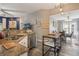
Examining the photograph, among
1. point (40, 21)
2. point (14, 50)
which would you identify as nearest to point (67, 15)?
point (40, 21)

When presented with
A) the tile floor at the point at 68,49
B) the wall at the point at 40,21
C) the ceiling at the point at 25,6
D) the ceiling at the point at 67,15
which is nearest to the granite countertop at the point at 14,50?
the tile floor at the point at 68,49

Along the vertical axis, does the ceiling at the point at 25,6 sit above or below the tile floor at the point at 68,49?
above

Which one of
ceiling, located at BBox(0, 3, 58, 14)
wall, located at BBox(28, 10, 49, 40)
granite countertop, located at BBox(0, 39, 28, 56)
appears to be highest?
ceiling, located at BBox(0, 3, 58, 14)

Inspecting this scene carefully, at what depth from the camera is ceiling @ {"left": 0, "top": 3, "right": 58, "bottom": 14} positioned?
6.75 ft

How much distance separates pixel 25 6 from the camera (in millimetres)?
2096

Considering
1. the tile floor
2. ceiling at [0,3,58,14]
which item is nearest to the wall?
ceiling at [0,3,58,14]

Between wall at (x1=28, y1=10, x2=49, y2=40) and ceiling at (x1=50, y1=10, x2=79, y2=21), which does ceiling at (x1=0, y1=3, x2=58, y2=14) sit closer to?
wall at (x1=28, y1=10, x2=49, y2=40)

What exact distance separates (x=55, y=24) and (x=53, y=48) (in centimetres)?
40

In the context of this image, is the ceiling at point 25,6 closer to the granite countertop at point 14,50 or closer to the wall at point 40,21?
the wall at point 40,21

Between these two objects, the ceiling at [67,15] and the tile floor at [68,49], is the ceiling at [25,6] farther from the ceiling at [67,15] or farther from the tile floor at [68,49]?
the tile floor at [68,49]

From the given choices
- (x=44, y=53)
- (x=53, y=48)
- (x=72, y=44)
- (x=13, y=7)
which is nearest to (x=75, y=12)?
(x=72, y=44)

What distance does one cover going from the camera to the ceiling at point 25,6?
81.0 inches

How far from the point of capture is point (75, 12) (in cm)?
204

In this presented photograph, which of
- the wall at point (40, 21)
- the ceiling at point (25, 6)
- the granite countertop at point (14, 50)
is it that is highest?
the ceiling at point (25, 6)
